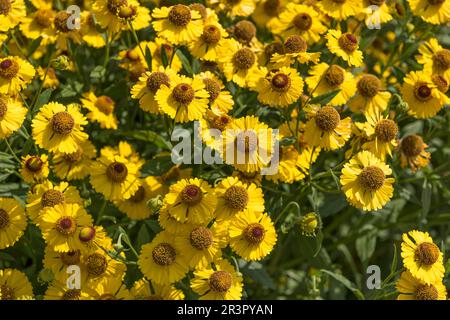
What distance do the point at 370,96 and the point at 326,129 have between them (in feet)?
1.39

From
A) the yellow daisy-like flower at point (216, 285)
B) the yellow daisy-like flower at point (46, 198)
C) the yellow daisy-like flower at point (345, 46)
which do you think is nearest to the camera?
the yellow daisy-like flower at point (216, 285)

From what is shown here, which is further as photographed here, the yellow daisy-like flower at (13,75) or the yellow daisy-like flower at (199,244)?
the yellow daisy-like flower at (13,75)

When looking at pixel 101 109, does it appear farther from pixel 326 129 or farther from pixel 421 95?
pixel 421 95

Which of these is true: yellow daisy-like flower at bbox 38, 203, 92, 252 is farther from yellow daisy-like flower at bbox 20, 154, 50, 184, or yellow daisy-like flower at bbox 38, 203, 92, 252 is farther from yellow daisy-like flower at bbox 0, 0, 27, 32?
yellow daisy-like flower at bbox 0, 0, 27, 32

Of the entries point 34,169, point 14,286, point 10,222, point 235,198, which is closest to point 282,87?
point 235,198

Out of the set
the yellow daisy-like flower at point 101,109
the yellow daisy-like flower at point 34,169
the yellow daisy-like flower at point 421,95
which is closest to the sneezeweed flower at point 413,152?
the yellow daisy-like flower at point 421,95

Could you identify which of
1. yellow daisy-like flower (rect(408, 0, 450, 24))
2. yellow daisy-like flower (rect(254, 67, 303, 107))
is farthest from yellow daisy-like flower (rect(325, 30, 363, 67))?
yellow daisy-like flower (rect(408, 0, 450, 24))

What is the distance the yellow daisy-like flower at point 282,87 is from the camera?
2.63 meters

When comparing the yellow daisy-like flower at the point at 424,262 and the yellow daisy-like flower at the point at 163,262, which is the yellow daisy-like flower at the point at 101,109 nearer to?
the yellow daisy-like flower at the point at 163,262

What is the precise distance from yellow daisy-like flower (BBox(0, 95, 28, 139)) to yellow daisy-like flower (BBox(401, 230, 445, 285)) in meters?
1.62

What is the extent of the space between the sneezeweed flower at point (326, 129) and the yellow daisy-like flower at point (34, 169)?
110 centimetres

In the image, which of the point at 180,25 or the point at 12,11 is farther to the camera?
the point at 12,11

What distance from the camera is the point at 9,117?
2.58 metres
